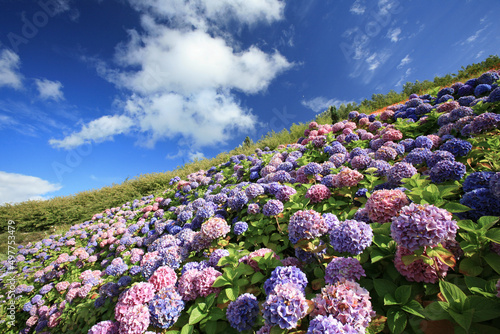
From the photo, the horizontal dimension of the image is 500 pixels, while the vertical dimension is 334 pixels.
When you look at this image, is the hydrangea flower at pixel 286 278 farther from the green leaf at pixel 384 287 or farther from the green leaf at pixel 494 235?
the green leaf at pixel 494 235

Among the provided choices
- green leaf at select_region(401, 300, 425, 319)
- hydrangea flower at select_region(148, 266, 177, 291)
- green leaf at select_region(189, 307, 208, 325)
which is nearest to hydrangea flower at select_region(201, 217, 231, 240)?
hydrangea flower at select_region(148, 266, 177, 291)

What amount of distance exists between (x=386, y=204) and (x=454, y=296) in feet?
2.41

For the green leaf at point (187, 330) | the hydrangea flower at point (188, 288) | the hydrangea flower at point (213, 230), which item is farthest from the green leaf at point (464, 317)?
the hydrangea flower at point (213, 230)

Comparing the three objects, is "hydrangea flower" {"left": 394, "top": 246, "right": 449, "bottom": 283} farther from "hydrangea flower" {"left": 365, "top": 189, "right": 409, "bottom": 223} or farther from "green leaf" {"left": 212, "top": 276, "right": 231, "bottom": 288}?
"green leaf" {"left": 212, "top": 276, "right": 231, "bottom": 288}

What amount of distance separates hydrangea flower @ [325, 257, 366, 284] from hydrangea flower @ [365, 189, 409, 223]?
53 centimetres

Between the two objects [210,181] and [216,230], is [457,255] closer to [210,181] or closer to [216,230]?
[216,230]

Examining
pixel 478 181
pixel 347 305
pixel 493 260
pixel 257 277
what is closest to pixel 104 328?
pixel 257 277

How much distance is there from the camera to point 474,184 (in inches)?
72.4

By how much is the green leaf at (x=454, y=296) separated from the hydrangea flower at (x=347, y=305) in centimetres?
44

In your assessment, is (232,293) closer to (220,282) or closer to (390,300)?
(220,282)

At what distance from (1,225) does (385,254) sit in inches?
807

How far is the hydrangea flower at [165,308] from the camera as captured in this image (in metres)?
1.78

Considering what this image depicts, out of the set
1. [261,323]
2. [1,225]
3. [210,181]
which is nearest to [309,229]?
[261,323]

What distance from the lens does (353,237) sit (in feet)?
5.18
